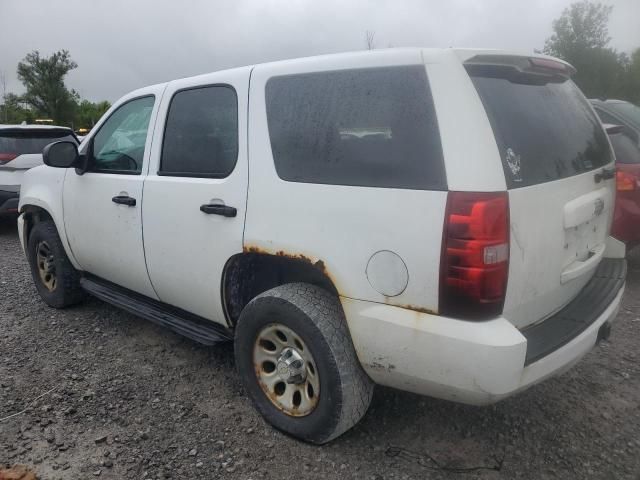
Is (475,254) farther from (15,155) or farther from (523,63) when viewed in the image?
(15,155)

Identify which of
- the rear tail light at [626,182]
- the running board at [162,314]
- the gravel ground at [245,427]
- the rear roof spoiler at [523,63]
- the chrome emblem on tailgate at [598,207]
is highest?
the rear roof spoiler at [523,63]

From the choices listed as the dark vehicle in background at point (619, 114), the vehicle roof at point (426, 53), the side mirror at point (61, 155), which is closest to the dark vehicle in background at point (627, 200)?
the dark vehicle in background at point (619, 114)

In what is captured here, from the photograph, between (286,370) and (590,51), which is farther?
(590,51)

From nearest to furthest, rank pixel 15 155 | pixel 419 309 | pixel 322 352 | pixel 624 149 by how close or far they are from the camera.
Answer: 1. pixel 419 309
2. pixel 322 352
3. pixel 624 149
4. pixel 15 155

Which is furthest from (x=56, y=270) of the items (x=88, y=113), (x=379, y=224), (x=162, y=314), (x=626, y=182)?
(x=88, y=113)

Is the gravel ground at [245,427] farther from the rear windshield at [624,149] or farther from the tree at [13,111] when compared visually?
the tree at [13,111]

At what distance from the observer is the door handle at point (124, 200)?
3301 millimetres

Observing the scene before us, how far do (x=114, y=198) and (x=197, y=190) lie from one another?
0.83 m

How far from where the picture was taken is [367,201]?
7.29 ft

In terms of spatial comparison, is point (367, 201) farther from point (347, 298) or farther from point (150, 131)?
point (150, 131)

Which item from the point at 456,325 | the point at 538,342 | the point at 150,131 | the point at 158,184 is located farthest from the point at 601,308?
the point at 150,131

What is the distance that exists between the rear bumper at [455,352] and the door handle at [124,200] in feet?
5.40

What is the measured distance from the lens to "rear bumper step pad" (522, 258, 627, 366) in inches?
88.8

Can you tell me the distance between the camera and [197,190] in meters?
2.91
